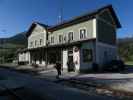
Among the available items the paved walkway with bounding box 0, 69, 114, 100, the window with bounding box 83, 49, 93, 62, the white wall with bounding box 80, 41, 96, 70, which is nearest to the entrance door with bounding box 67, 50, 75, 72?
the white wall with bounding box 80, 41, 96, 70

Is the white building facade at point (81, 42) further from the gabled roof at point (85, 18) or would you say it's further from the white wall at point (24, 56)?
the white wall at point (24, 56)

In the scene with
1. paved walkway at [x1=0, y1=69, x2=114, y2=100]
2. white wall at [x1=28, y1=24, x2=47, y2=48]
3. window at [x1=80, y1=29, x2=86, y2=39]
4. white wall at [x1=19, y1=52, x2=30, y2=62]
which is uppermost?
white wall at [x1=28, y1=24, x2=47, y2=48]

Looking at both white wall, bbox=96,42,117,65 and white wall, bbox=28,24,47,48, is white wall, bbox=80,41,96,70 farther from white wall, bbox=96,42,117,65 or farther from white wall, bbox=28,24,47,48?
white wall, bbox=28,24,47,48

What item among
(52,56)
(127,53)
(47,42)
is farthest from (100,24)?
(127,53)

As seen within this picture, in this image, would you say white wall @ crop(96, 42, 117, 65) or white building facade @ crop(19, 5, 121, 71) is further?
white wall @ crop(96, 42, 117, 65)

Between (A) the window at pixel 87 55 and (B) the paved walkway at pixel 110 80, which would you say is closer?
(B) the paved walkway at pixel 110 80

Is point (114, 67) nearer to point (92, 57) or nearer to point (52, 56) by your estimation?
point (92, 57)

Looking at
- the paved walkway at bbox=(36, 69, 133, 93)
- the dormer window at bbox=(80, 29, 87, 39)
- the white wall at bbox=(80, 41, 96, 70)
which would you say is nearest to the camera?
the paved walkway at bbox=(36, 69, 133, 93)

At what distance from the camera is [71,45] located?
24594 mm

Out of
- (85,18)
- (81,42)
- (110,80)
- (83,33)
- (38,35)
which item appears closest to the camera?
(110,80)

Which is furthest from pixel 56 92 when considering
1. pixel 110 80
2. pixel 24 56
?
pixel 24 56

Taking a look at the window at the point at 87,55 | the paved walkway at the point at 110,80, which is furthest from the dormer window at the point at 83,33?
the paved walkway at the point at 110,80

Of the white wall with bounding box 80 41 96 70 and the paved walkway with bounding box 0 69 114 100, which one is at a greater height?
the white wall with bounding box 80 41 96 70

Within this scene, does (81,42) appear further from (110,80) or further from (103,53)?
(110,80)
